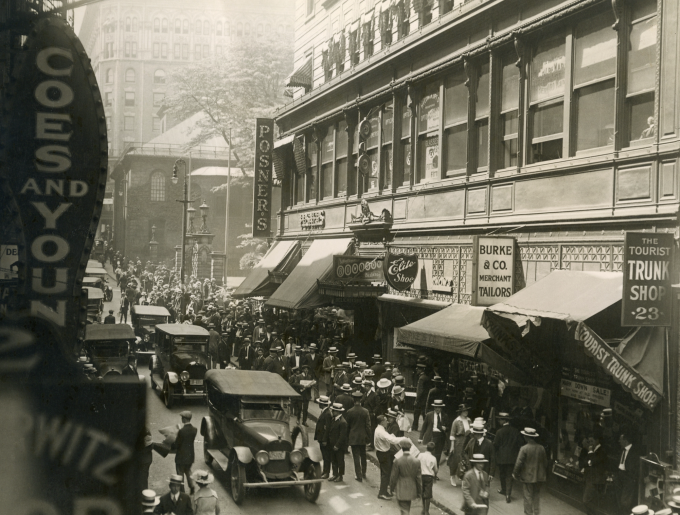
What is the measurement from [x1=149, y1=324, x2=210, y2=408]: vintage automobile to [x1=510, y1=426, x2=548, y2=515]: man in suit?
35.6 feet

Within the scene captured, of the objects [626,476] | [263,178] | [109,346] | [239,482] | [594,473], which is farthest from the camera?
[263,178]

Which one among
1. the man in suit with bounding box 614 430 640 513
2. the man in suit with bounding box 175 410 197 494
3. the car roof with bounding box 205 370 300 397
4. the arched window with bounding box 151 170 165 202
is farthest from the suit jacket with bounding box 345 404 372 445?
the arched window with bounding box 151 170 165 202

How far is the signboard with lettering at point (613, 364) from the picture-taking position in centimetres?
1152

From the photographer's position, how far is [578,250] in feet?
47.9

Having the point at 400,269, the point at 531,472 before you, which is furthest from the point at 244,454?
the point at 400,269

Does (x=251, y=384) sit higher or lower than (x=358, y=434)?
higher

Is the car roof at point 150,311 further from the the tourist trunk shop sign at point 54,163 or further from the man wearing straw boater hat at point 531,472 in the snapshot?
the the tourist trunk shop sign at point 54,163

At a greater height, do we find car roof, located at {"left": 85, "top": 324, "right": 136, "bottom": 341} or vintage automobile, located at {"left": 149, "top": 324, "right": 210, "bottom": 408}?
car roof, located at {"left": 85, "top": 324, "right": 136, "bottom": 341}

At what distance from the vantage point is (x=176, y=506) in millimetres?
10203

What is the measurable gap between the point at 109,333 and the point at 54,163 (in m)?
17.3

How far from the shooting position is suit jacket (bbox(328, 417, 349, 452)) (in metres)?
14.3

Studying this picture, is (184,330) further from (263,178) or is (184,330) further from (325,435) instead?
(263,178)

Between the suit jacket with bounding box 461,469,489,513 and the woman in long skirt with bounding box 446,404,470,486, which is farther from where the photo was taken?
the woman in long skirt with bounding box 446,404,470,486

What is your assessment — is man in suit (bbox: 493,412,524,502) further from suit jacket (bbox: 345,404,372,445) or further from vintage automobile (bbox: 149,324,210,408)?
vintage automobile (bbox: 149,324,210,408)
